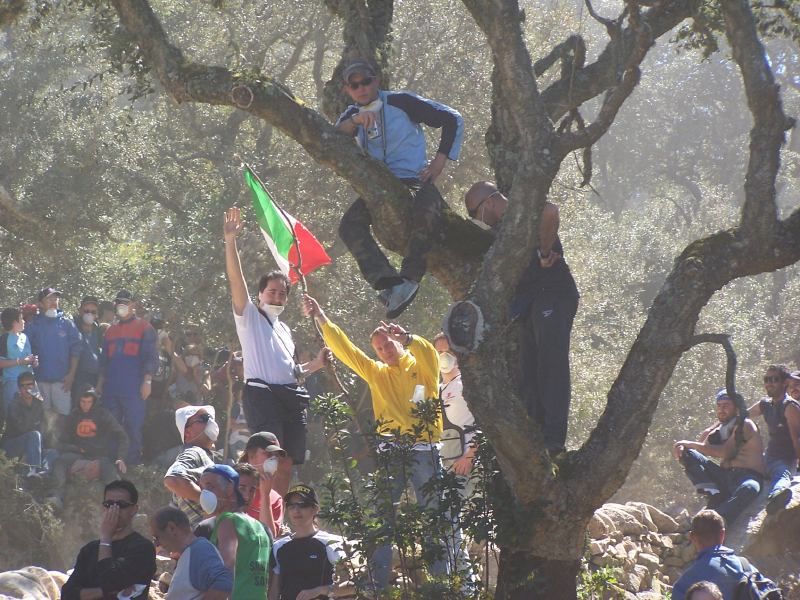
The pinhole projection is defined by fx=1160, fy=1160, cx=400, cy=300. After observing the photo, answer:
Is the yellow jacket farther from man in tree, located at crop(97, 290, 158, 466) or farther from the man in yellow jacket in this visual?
man in tree, located at crop(97, 290, 158, 466)

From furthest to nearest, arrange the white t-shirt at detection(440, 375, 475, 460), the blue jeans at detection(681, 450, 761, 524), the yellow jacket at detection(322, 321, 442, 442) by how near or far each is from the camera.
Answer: the blue jeans at detection(681, 450, 761, 524) → the white t-shirt at detection(440, 375, 475, 460) → the yellow jacket at detection(322, 321, 442, 442)

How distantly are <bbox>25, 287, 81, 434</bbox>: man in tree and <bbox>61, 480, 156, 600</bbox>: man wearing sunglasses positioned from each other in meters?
7.55

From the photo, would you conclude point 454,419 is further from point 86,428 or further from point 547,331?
point 86,428

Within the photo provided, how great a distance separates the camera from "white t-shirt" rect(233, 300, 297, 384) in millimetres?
7977

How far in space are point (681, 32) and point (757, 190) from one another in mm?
2874

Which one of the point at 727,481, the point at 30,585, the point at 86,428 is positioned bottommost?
the point at 30,585

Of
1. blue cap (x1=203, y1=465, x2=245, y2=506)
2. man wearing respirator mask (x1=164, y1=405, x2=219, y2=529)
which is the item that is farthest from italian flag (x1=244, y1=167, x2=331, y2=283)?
blue cap (x1=203, y1=465, x2=245, y2=506)

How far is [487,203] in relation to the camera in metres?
7.59

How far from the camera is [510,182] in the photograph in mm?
7805

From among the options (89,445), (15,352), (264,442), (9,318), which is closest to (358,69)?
(264,442)

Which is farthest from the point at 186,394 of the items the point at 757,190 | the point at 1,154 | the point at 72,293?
the point at 757,190

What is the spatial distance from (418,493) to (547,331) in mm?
1991

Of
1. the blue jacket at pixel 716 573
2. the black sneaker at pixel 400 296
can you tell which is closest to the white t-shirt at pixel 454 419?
the black sneaker at pixel 400 296

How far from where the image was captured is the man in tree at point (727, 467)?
1155 cm
